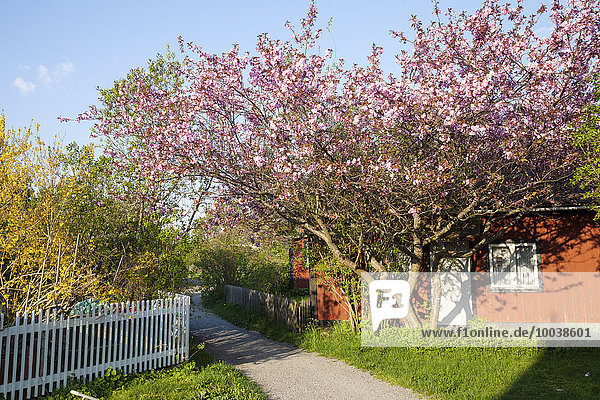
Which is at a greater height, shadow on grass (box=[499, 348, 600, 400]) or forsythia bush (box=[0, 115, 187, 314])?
forsythia bush (box=[0, 115, 187, 314])

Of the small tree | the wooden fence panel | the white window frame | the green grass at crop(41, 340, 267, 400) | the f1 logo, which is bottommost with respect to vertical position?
the green grass at crop(41, 340, 267, 400)

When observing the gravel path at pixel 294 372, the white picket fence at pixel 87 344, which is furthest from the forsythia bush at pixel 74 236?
the gravel path at pixel 294 372

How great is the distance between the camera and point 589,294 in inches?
440

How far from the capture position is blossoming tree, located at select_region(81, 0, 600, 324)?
28.0 ft

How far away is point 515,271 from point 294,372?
270 inches

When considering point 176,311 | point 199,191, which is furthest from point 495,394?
point 199,191

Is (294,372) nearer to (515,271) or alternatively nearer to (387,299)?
(387,299)

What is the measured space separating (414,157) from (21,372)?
8074mm

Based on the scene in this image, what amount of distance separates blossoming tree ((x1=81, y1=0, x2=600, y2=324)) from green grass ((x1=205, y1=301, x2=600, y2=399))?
208 cm

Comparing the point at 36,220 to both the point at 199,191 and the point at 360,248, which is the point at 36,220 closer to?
the point at 199,191

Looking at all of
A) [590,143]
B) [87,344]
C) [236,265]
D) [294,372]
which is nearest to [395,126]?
[590,143]

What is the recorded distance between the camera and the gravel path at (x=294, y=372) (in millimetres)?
7195

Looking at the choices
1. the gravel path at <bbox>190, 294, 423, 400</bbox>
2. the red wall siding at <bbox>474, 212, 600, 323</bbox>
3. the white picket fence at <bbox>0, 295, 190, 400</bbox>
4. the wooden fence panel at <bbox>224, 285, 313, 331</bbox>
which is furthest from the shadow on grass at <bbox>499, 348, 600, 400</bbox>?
the wooden fence panel at <bbox>224, 285, 313, 331</bbox>

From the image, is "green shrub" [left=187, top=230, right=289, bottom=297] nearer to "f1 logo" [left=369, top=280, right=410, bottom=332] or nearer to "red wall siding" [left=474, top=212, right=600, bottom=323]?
"f1 logo" [left=369, top=280, right=410, bottom=332]
